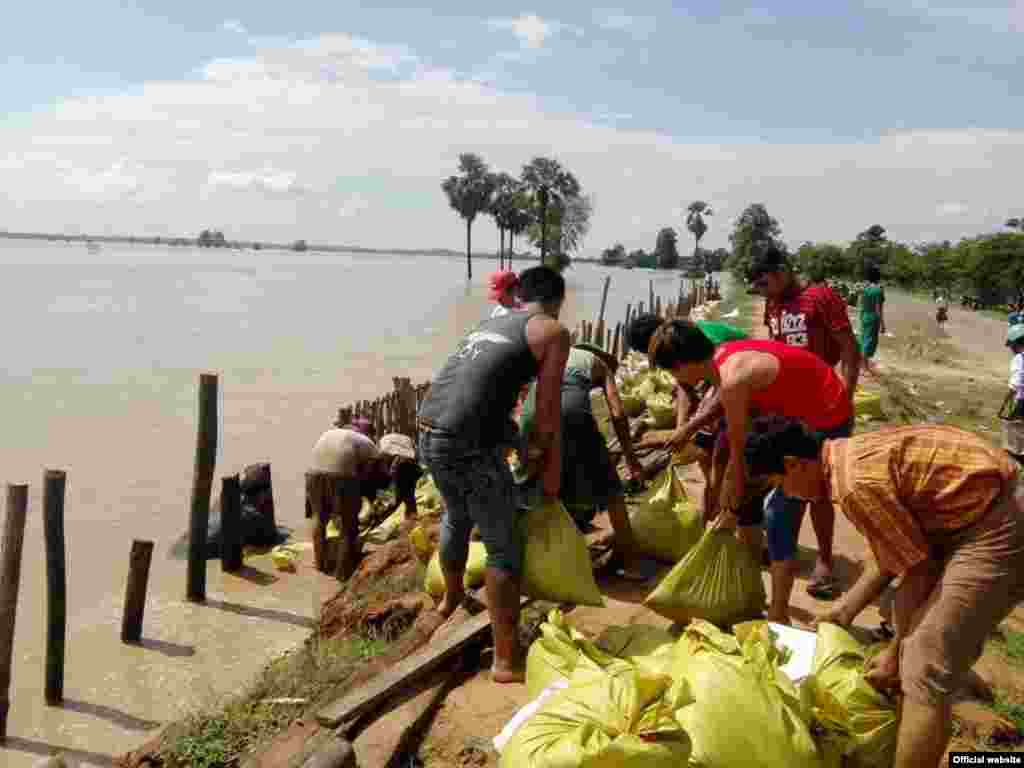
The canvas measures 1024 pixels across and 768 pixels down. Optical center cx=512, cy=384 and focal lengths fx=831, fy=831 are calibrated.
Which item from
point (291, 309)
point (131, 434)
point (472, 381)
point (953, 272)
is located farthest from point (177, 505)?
point (953, 272)

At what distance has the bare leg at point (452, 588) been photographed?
3.51 m

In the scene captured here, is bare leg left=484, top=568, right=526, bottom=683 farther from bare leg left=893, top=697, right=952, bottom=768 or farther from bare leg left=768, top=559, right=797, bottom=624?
bare leg left=893, top=697, right=952, bottom=768

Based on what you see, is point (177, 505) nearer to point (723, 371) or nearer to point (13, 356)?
point (723, 371)

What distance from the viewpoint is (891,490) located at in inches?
82.0

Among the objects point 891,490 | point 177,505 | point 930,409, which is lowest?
point 177,505

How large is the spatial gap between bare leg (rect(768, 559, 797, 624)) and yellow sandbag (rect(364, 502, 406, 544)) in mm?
3920

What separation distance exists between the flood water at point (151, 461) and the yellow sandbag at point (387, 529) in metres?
0.54

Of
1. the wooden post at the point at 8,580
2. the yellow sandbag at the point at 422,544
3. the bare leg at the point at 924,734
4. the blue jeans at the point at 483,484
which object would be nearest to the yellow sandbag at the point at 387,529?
the yellow sandbag at the point at 422,544

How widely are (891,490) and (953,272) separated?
154ft

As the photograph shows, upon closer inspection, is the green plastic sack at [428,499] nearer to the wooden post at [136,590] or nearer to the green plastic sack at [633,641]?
the wooden post at [136,590]

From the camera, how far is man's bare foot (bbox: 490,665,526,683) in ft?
10.1

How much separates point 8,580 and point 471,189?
5125 centimetres

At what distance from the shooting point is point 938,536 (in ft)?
7.12

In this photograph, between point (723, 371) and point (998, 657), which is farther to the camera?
point (998, 657)
